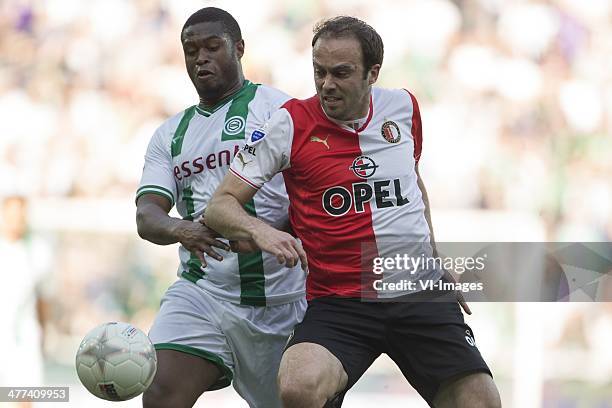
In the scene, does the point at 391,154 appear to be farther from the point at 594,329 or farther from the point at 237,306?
the point at 594,329

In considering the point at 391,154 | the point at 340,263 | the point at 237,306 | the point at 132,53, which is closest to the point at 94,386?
the point at 237,306

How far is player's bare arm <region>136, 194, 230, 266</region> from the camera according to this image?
4.60 metres

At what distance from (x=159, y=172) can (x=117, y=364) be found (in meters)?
1.10

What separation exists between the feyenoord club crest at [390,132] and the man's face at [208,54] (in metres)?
1.00

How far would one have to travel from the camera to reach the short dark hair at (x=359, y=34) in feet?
14.8

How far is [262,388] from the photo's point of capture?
17.1ft

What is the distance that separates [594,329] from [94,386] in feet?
17.3

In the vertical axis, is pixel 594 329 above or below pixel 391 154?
below

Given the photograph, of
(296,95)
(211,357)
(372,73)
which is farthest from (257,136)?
(296,95)

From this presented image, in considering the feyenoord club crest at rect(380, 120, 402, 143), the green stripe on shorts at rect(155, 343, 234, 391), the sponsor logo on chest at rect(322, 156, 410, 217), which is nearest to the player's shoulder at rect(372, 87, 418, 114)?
the feyenoord club crest at rect(380, 120, 402, 143)

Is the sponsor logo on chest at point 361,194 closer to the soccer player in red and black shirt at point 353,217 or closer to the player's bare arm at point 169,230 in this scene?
the soccer player in red and black shirt at point 353,217

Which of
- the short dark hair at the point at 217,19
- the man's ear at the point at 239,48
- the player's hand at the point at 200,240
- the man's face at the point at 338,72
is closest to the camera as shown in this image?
the man's face at the point at 338,72

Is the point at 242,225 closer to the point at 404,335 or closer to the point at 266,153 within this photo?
the point at 266,153

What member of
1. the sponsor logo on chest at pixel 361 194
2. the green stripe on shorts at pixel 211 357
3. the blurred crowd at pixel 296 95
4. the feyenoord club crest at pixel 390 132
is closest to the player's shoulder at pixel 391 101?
the feyenoord club crest at pixel 390 132
